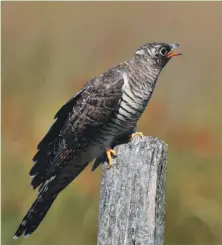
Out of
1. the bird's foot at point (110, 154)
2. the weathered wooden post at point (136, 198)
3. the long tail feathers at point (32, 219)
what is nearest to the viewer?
the weathered wooden post at point (136, 198)

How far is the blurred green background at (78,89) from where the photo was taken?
488 centimetres

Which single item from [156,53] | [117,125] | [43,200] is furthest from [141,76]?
[43,200]

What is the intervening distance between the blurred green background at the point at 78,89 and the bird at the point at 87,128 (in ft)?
2.28

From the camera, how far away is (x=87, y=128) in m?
4.06

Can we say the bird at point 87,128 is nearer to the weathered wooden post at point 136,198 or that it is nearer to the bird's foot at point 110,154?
the bird's foot at point 110,154

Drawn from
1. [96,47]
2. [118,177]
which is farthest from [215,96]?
[118,177]

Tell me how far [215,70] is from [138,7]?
1002 mm

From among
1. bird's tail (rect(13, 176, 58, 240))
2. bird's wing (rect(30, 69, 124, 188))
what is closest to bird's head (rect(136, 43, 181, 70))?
bird's wing (rect(30, 69, 124, 188))

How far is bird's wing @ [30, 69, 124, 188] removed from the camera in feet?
13.1

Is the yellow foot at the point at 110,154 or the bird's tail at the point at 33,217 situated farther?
the bird's tail at the point at 33,217

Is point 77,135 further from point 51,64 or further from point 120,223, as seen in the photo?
point 51,64

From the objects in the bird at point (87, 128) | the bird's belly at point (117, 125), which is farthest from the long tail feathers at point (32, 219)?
the bird's belly at point (117, 125)

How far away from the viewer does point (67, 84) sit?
5.77m

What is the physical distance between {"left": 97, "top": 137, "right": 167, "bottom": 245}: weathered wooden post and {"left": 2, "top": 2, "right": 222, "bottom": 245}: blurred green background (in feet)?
5.29
